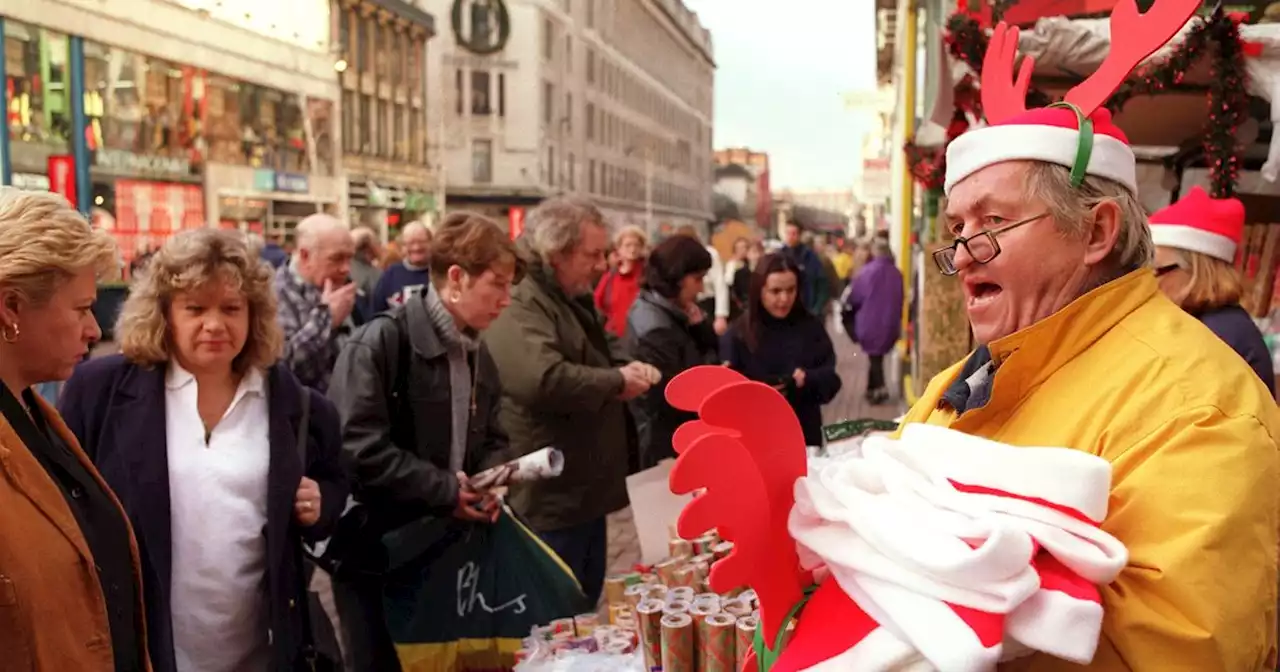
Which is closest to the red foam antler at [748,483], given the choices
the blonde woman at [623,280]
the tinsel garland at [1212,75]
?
the tinsel garland at [1212,75]

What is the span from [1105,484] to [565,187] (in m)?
38.2

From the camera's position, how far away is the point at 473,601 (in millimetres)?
3016

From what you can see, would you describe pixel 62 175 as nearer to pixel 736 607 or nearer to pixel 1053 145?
pixel 736 607

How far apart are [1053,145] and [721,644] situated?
1.25 metres

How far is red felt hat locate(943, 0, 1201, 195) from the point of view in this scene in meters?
1.50

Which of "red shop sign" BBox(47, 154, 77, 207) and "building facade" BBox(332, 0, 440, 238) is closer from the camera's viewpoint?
"red shop sign" BBox(47, 154, 77, 207)

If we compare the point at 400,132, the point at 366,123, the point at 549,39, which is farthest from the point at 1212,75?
the point at 549,39

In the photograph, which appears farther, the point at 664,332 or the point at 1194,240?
the point at 664,332

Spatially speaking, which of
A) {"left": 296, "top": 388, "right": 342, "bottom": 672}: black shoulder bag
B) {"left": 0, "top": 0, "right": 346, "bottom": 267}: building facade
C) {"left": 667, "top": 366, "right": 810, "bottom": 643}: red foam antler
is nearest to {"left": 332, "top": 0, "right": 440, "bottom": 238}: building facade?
{"left": 0, "top": 0, "right": 346, "bottom": 267}: building facade

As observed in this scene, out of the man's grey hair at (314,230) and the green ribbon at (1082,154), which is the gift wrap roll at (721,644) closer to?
the green ribbon at (1082,154)

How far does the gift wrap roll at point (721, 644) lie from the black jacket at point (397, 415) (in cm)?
113

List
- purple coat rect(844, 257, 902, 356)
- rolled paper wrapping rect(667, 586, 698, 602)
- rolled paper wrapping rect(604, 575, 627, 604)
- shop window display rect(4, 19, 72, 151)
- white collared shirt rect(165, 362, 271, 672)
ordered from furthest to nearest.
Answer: shop window display rect(4, 19, 72, 151) < purple coat rect(844, 257, 902, 356) < rolled paper wrapping rect(604, 575, 627, 604) < white collared shirt rect(165, 362, 271, 672) < rolled paper wrapping rect(667, 586, 698, 602)

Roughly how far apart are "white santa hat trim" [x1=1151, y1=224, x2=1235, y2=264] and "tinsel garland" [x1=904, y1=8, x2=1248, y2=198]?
749 millimetres

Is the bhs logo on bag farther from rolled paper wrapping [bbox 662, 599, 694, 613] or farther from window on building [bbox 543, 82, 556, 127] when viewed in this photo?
window on building [bbox 543, 82, 556, 127]
